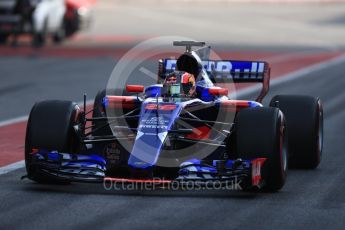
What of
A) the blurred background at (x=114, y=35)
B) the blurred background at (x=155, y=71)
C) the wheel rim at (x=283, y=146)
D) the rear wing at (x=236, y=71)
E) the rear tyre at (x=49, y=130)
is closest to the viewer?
the blurred background at (x=155, y=71)

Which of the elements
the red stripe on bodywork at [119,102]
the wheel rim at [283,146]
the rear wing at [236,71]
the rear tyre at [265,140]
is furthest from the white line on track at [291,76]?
the rear tyre at [265,140]

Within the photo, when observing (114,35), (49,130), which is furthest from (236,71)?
(114,35)

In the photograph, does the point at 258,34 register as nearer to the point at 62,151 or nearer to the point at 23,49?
the point at 23,49

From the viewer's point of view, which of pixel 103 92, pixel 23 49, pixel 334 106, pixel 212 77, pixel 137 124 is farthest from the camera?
pixel 23 49

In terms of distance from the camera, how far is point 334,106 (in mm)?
19328

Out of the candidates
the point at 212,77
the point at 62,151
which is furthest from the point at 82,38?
the point at 62,151

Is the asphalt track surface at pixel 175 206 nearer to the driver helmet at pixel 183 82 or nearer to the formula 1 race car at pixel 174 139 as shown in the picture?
the formula 1 race car at pixel 174 139

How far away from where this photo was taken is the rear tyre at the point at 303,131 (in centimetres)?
1255

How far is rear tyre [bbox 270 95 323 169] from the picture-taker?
12.6 metres

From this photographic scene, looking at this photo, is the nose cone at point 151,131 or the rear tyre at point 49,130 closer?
the nose cone at point 151,131

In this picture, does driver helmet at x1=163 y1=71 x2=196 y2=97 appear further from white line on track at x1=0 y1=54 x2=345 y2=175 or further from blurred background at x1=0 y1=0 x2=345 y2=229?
white line on track at x1=0 y1=54 x2=345 y2=175

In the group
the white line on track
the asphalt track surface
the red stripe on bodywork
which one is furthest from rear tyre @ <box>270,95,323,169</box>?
the white line on track

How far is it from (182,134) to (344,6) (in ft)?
130

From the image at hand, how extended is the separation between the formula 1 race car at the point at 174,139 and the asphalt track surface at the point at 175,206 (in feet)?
0.60
